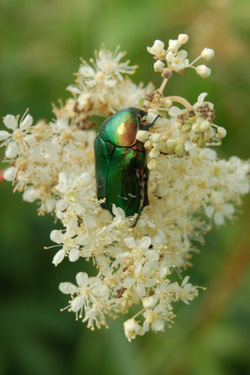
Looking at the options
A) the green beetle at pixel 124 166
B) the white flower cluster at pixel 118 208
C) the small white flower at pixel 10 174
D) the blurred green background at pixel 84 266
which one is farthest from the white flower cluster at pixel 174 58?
the blurred green background at pixel 84 266

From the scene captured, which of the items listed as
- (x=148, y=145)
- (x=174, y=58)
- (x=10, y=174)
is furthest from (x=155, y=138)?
(x=10, y=174)

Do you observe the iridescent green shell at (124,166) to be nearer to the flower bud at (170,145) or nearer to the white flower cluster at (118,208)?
the white flower cluster at (118,208)

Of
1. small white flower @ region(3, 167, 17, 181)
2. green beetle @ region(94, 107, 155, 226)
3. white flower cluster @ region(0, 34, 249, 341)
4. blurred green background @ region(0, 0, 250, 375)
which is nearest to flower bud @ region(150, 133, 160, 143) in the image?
white flower cluster @ region(0, 34, 249, 341)

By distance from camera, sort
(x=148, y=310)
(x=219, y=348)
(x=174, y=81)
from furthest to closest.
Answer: (x=174, y=81), (x=219, y=348), (x=148, y=310)

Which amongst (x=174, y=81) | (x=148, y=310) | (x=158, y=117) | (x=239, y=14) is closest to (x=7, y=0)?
(x=174, y=81)

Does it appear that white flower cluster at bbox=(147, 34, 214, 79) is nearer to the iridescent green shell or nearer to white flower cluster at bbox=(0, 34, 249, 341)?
white flower cluster at bbox=(0, 34, 249, 341)

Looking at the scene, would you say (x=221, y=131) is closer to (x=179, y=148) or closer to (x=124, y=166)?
(x=179, y=148)

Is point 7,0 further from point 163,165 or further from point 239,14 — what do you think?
point 163,165
